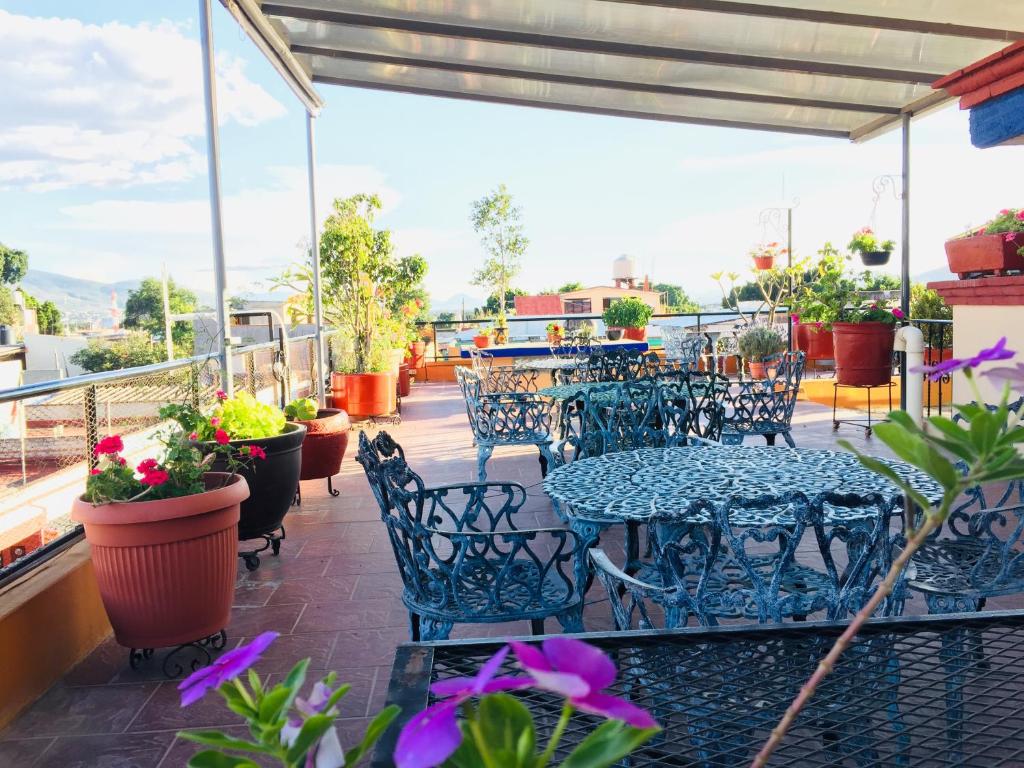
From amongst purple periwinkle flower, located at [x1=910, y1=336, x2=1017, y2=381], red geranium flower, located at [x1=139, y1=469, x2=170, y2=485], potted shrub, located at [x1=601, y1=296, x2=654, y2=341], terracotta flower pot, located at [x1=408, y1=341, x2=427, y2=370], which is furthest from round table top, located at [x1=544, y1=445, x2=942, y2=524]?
terracotta flower pot, located at [x1=408, y1=341, x2=427, y2=370]

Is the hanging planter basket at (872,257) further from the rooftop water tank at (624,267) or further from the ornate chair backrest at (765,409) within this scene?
the rooftop water tank at (624,267)

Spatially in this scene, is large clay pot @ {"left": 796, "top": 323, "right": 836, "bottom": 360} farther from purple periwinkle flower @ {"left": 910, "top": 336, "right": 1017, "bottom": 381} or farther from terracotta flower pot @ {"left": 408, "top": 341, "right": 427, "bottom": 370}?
purple periwinkle flower @ {"left": 910, "top": 336, "right": 1017, "bottom": 381}

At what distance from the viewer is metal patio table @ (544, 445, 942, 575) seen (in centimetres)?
214

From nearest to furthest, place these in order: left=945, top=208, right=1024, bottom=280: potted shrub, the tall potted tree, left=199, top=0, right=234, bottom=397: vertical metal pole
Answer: left=199, top=0, right=234, bottom=397: vertical metal pole, left=945, top=208, right=1024, bottom=280: potted shrub, the tall potted tree

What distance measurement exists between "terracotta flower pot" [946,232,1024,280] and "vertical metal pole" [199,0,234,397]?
13.5 ft

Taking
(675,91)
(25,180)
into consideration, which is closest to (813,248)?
(675,91)

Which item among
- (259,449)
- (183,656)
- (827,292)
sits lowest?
(183,656)

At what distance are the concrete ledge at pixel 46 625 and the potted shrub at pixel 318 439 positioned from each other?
1.86 m

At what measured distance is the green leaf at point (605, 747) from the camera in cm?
39


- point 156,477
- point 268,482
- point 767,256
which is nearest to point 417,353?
point 767,256

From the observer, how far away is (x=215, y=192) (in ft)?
13.8

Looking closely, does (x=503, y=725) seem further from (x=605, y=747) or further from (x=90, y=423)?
(x=90, y=423)

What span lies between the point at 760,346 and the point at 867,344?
1.89 meters

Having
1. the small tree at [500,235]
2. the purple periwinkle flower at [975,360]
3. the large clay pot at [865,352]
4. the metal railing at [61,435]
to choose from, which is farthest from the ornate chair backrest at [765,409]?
the small tree at [500,235]
